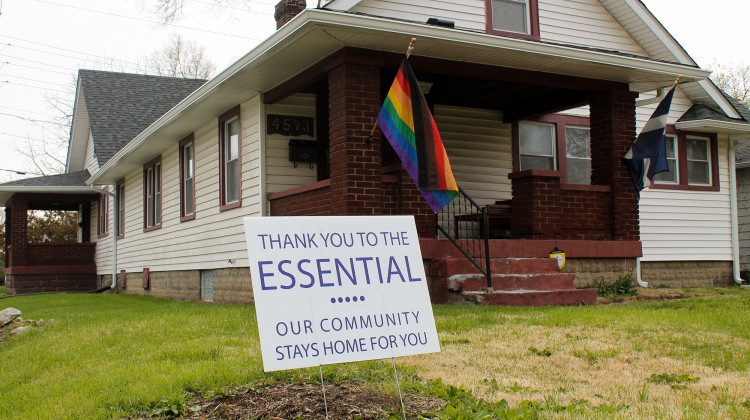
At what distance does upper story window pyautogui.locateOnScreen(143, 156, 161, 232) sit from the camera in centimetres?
1723

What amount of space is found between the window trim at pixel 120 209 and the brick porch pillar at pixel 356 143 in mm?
13283

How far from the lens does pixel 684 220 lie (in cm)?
1423

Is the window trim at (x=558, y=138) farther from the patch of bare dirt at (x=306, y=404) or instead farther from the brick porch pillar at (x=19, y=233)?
the brick porch pillar at (x=19, y=233)

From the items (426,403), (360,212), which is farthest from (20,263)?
(426,403)

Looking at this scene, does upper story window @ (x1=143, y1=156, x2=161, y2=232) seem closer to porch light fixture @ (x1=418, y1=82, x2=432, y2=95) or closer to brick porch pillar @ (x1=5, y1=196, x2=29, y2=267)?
brick porch pillar @ (x1=5, y1=196, x2=29, y2=267)

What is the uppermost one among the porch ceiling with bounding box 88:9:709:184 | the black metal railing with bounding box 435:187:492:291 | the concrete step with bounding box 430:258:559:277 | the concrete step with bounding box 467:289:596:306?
the porch ceiling with bounding box 88:9:709:184

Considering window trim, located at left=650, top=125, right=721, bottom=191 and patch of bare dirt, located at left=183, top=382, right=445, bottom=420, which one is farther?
window trim, located at left=650, top=125, right=721, bottom=191

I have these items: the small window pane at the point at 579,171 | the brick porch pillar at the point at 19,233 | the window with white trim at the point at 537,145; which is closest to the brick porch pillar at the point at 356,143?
the window with white trim at the point at 537,145

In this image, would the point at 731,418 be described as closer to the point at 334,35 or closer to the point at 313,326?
the point at 313,326

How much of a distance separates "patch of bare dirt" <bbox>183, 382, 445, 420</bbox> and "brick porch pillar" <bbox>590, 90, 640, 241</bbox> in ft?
24.5

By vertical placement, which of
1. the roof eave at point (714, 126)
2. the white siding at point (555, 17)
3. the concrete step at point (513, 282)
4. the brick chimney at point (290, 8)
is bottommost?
the concrete step at point (513, 282)

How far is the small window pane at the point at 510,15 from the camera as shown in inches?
481

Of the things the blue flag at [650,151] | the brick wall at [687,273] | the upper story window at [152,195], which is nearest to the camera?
the blue flag at [650,151]

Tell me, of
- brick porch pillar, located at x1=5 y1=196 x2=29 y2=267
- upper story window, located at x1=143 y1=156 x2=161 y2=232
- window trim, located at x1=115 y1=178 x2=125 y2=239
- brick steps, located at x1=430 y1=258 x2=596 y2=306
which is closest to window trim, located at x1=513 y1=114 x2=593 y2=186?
brick steps, located at x1=430 y1=258 x2=596 y2=306
